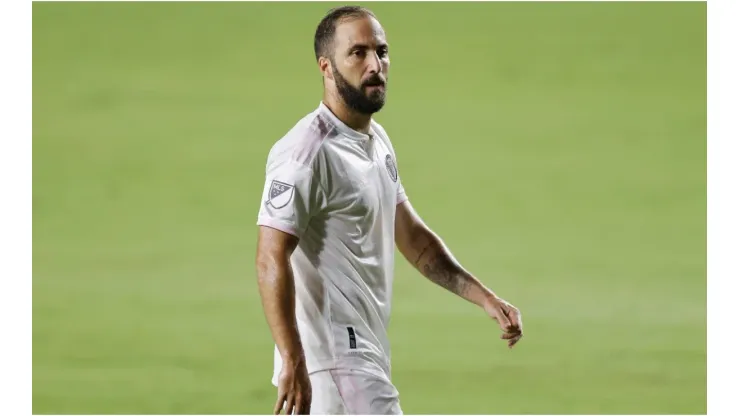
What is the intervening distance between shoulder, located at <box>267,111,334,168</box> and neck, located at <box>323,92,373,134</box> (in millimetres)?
76

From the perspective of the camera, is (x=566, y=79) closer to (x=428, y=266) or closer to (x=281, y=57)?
(x=281, y=57)

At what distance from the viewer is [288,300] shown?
3.61 metres

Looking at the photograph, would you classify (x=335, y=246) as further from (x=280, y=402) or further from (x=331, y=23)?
(x=331, y=23)

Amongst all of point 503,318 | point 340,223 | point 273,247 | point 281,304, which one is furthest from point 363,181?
point 503,318

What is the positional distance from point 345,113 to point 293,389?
34.4 inches

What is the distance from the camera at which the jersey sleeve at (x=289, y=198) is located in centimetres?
369

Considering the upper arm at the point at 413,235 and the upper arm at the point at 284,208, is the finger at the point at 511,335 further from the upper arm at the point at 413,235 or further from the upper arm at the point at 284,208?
the upper arm at the point at 284,208

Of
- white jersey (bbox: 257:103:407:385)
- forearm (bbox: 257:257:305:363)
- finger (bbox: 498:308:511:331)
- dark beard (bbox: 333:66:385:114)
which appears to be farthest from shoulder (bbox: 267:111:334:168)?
finger (bbox: 498:308:511:331)

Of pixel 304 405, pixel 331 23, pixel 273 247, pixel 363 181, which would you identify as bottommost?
pixel 304 405

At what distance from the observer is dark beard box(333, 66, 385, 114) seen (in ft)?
12.9

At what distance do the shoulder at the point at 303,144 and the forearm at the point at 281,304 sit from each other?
312mm

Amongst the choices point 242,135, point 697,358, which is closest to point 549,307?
point 697,358

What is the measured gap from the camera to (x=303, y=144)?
12.5 feet

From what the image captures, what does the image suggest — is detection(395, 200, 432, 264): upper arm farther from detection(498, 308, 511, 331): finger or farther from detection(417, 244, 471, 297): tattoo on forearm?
detection(498, 308, 511, 331): finger
